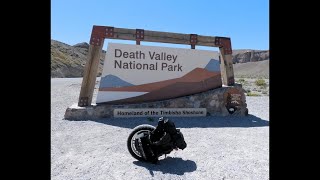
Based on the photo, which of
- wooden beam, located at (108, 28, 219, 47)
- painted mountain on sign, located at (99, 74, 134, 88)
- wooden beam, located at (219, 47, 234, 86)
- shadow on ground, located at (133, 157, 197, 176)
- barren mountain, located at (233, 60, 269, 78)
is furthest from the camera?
barren mountain, located at (233, 60, 269, 78)

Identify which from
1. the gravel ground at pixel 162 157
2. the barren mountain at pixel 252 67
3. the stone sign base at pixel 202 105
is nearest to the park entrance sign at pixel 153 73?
the stone sign base at pixel 202 105

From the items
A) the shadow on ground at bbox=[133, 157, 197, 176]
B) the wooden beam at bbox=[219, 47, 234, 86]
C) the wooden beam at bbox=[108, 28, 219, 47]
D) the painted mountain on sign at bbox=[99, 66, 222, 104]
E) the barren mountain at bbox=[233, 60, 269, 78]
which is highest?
the barren mountain at bbox=[233, 60, 269, 78]

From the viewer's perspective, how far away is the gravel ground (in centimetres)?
459

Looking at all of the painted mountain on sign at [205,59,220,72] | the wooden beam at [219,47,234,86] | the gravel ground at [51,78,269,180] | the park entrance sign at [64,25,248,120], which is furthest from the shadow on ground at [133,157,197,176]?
the wooden beam at [219,47,234,86]

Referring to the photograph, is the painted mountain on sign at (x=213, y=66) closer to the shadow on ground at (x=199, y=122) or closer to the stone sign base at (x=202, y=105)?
A: the stone sign base at (x=202, y=105)

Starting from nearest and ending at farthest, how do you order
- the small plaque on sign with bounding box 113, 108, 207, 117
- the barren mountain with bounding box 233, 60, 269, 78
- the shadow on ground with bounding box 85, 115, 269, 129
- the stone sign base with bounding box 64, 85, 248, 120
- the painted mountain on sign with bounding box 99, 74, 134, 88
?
the shadow on ground with bounding box 85, 115, 269, 129 → the stone sign base with bounding box 64, 85, 248, 120 → the small plaque on sign with bounding box 113, 108, 207, 117 → the painted mountain on sign with bounding box 99, 74, 134, 88 → the barren mountain with bounding box 233, 60, 269, 78

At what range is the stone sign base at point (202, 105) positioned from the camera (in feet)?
31.2

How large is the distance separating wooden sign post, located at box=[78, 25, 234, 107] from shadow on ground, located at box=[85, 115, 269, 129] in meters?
1.37

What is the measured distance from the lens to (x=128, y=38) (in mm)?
10195

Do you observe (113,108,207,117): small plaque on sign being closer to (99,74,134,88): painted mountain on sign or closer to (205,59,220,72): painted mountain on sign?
(99,74,134,88): painted mountain on sign

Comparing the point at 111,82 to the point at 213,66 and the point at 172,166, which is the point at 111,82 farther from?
the point at 172,166
